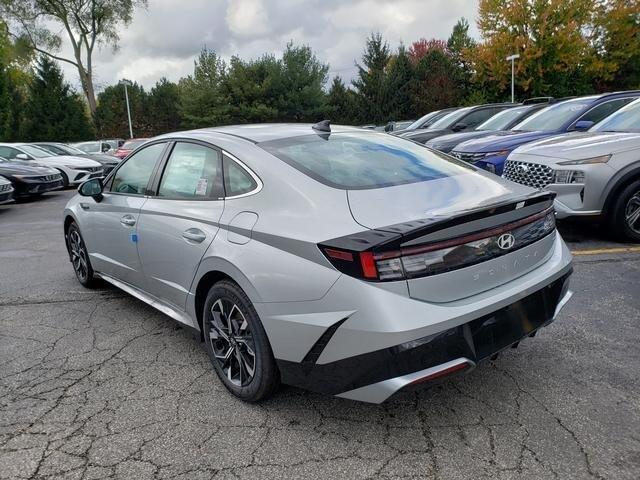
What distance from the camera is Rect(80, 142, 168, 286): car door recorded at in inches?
147

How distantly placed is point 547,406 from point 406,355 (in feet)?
3.29

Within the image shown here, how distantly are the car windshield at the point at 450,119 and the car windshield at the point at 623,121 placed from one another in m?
5.46

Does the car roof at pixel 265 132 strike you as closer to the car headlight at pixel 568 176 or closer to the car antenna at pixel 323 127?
the car antenna at pixel 323 127

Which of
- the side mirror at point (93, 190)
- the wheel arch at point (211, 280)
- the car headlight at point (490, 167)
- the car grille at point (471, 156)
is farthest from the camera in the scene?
the car grille at point (471, 156)

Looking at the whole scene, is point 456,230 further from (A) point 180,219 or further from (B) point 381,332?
(A) point 180,219

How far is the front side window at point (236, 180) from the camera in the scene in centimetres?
282

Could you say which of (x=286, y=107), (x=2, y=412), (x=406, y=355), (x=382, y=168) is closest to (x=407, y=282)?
(x=406, y=355)

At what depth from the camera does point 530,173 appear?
18.5ft

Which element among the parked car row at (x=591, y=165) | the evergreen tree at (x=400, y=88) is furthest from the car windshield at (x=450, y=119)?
the evergreen tree at (x=400, y=88)

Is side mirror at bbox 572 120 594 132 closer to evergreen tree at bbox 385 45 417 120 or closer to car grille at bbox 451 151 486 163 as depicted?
car grille at bbox 451 151 486 163

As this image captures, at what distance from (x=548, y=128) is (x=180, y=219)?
6.40m

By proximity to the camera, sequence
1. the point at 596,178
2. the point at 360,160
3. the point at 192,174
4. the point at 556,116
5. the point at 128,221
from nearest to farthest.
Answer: the point at 360,160 → the point at 192,174 → the point at 128,221 → the point at 596,178 → the point at 556,116

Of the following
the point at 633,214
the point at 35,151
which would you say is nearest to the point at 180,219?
the point at 633,214

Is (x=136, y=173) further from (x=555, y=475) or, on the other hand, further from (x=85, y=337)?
(x=555, y=475)
